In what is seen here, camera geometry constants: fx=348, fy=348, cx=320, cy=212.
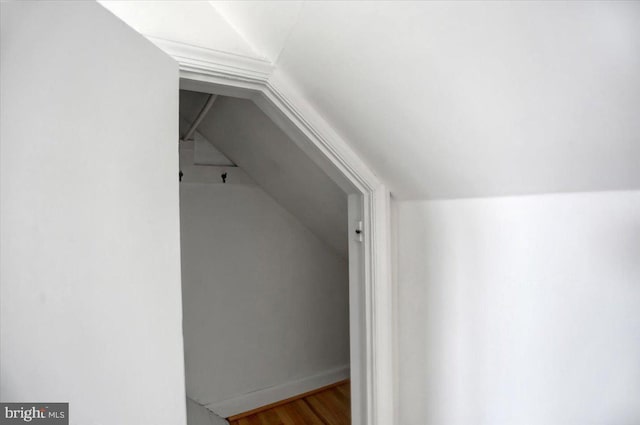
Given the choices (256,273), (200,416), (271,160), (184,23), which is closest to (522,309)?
(184,23)

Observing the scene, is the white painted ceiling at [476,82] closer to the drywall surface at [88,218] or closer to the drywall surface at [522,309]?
the drywall surface at [522,309]

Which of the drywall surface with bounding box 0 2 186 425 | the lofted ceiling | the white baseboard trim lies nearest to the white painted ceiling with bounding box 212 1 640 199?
the lofted ceiling

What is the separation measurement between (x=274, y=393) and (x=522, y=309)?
2024 mm

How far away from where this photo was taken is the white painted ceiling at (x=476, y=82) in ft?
1.86

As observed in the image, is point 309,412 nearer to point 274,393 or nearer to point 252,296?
point 274,393

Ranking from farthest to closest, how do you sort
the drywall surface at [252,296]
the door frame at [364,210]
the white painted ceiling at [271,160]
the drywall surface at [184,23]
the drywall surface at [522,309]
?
1. the drywall surface at [252,296]
2. the white painted ceiling at [271,160]
3. the door frame at [364,210]
4. the drywall surface at [184,23]
5. the drywall surface at [522,309]

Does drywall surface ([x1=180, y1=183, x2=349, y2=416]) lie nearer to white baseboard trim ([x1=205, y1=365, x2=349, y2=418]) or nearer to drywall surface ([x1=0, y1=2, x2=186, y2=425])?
white baseboard trim ([x1=205, y1=365, x2=349, y2=418])

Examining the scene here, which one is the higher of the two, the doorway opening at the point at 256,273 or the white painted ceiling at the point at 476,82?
the white painted ceiling at the point at 476,82

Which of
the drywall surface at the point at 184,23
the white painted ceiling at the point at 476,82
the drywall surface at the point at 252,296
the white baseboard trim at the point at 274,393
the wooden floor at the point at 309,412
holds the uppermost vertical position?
the drywall surface at the point at 184,23

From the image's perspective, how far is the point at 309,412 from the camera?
2.32 meters

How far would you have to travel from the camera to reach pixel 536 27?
57cm

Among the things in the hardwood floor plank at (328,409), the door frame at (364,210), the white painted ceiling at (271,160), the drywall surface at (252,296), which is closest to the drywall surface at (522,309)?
the door frame at (364,210)

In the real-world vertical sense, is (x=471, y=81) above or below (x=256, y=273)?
above

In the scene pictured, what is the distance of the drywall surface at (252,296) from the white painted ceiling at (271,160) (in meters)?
0.17
